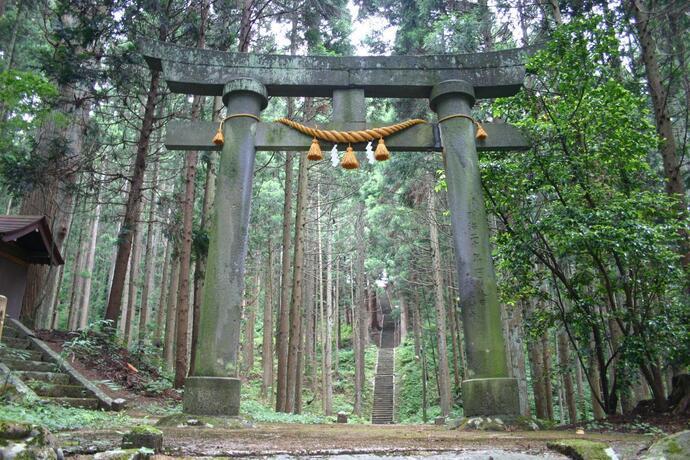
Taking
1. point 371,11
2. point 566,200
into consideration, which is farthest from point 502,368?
point 371,11

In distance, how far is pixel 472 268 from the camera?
5.86 m

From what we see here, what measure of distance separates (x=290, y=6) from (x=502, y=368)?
12.1 metres

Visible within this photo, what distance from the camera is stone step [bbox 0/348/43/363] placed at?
25.6ft

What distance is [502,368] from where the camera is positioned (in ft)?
18.2

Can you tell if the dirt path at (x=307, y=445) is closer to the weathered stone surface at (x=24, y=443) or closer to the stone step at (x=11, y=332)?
the weathered stone surface at (x=24, y=443)

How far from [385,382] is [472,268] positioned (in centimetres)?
2250

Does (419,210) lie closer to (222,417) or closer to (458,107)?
(458,107)

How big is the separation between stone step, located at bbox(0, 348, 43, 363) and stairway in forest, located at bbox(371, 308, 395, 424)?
16037mm

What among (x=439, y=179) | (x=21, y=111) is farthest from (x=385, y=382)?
(x=21, y=111)

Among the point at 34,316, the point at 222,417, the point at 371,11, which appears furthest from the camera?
the point at 371,11

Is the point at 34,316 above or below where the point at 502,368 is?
above

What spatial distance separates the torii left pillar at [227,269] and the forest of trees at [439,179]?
3.14m

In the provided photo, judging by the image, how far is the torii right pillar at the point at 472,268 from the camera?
213 inches

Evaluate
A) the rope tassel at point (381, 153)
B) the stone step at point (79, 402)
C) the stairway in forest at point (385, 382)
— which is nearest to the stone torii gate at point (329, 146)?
the rope tassel at point (381, 153)
